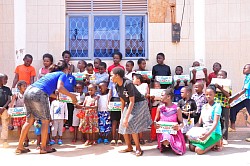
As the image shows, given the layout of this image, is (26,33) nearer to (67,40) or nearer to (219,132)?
(67,40)

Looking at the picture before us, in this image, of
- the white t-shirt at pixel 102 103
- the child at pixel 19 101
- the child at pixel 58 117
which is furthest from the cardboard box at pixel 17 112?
the white t-shirt at pixel 102 103

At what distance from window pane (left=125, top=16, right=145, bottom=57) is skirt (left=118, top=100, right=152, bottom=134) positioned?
2874 millimetres

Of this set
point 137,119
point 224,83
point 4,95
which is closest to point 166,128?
point 137,119

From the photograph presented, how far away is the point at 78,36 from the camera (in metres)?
8.70

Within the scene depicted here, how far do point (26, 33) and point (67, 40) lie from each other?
1.06 meters

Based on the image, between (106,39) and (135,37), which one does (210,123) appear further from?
(106,39)

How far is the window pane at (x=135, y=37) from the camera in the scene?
28.5 ft

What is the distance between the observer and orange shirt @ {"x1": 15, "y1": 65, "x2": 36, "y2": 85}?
7691 mm

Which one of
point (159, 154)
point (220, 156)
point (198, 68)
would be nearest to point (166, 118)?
point (159, 154)

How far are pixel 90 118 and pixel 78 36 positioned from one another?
284cm

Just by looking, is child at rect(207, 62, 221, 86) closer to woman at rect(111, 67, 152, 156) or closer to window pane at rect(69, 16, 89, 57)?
woman at rect(111, 67, 152, 156)

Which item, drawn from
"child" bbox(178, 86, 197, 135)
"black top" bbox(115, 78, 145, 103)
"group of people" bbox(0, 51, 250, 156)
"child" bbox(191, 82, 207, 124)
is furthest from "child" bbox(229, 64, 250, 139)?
"black top" bbox(115, 78, 145, 103)

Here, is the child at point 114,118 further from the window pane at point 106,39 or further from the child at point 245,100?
the child at point 245,100

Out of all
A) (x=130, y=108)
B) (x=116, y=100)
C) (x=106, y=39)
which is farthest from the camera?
(x=106, y=39)
